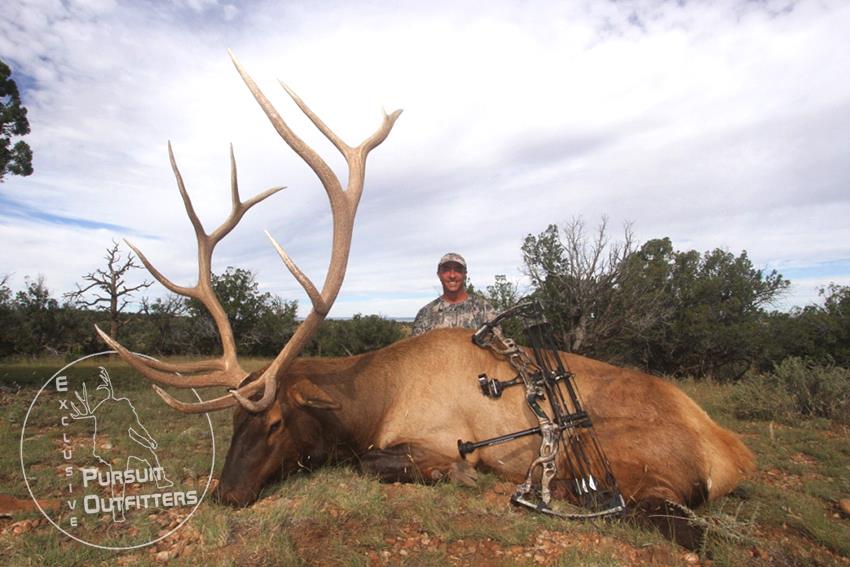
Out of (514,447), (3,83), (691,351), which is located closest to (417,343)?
(514,447)

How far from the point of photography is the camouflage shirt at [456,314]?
236 inches

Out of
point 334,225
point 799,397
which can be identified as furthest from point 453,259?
point 799,397

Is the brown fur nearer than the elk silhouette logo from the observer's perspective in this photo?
No

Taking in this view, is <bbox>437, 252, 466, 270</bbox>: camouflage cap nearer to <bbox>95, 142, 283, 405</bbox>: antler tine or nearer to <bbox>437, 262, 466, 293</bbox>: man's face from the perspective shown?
<bbox>437, 262, 466, 293</bbox>: man's face

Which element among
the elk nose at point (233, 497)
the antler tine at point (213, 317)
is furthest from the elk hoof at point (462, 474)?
the antler tine at point (213, 317)

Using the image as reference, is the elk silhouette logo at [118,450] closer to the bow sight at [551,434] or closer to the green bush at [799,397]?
the bow sight at [551,434]

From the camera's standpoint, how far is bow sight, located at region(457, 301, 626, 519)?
10.0ft

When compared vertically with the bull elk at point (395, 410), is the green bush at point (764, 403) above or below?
below

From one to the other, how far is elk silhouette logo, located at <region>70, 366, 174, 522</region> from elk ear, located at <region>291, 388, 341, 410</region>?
998 mm

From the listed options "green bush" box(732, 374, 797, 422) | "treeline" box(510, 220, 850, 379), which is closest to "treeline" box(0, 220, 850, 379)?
"treeline" box(510, 220, 850, 379)

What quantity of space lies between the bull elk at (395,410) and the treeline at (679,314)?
26.8ft

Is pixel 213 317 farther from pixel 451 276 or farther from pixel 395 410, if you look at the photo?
pixel 451 276

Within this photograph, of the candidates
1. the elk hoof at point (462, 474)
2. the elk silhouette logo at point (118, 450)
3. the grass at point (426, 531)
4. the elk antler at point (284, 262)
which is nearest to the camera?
the grass at point (426, 531)

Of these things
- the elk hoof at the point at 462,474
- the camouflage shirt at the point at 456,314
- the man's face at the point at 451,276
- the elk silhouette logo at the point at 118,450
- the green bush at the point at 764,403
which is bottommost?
the green bush at the point at 764,403
